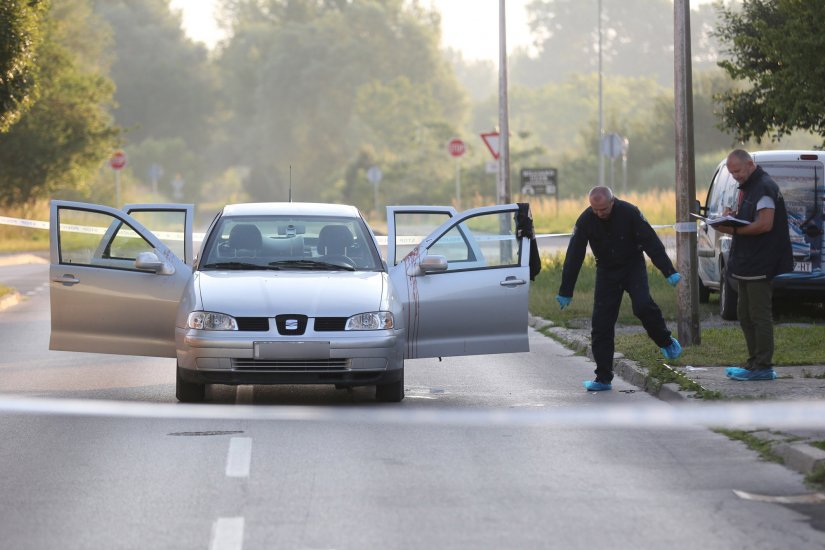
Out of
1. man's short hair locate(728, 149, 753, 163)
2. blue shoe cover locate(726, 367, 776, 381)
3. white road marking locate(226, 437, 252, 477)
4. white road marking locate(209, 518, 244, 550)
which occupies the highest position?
man's short hair locate(728, 149, 753, 163)

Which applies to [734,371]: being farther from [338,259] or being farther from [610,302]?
[338,259]

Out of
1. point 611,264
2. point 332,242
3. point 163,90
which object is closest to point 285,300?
point 332,242

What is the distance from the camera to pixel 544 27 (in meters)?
178

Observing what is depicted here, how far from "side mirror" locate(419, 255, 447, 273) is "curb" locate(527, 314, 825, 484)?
72.9 inches

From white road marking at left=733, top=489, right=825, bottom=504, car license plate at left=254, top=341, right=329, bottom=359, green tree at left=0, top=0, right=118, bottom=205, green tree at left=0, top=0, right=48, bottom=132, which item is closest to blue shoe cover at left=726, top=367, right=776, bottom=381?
car license plate at left=254, top=341, right=329, bottom=359

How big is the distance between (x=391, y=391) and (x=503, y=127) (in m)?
18.6

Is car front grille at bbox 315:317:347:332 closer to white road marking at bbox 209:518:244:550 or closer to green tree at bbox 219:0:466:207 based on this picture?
white road marking at bbox 209:518:244:550

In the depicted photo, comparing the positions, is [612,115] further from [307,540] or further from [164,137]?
[307,540]

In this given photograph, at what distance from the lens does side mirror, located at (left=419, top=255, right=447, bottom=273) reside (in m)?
12.9

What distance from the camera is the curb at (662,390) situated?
9195mm

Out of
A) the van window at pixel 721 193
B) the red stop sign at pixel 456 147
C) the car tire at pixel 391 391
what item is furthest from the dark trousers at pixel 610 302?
the red stop sign at pixel 456 147

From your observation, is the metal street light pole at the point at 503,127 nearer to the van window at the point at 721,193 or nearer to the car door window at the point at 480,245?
the car door window at the point at 480,245

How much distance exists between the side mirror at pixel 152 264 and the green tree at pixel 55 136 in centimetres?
3849

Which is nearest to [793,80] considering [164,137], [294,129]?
[294,129]
